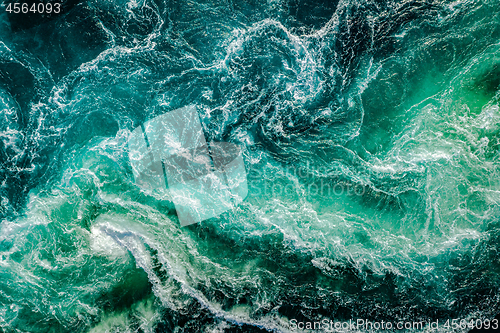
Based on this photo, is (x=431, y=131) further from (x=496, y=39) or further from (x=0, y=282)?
(x=0, y=282)

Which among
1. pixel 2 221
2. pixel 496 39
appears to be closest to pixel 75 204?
pixel 2 221

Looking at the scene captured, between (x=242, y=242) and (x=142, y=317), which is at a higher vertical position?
(x=242, y=242)

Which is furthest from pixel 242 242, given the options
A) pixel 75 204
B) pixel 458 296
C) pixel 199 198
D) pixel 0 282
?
pixel 0 282

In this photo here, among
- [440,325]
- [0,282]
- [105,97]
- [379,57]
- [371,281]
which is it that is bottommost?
[440,325]

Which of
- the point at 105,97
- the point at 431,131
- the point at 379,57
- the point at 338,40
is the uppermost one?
the point at 338,40

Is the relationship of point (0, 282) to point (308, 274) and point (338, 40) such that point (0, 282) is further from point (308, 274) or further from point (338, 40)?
point (338, 40)

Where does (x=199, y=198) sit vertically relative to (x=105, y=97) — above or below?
below
